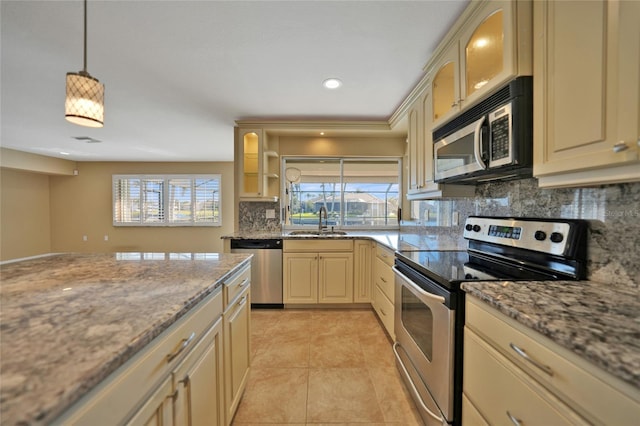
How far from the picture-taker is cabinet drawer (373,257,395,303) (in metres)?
2.33

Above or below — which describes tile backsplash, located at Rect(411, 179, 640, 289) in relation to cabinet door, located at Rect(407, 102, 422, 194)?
below

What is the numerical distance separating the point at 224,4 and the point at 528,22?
155 centimetres

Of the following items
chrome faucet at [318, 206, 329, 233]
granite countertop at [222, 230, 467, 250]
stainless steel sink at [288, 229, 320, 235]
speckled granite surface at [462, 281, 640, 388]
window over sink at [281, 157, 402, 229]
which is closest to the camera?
speckled granite surface at [462, 281, 640, 388]

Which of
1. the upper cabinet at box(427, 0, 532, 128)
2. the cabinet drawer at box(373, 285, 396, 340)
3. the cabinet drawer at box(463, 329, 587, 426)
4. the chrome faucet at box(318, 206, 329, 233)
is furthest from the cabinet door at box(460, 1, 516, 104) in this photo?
the chrome faucet at box(318, 206, 329, 233)

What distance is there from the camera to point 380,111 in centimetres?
303

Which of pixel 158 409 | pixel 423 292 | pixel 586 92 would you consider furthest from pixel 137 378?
pixel 586 92

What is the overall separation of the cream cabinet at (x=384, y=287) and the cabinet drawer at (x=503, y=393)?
115 centimetres

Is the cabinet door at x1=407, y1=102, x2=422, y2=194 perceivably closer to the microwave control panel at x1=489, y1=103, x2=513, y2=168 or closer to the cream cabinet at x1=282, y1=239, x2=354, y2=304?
the microwave control panel at x1=489, y1=103, x2=513, y2=168

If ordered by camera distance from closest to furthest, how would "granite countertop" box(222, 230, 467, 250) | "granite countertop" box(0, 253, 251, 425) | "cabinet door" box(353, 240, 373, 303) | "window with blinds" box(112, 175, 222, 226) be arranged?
"granite countertop" box(0, 253, 251, 425)
"granite countertop" box(222, 230, 467, 250)
"cabinet door" box(353, 240, 373, 303)
"window with blinds" box(112, 175, 222, 226)

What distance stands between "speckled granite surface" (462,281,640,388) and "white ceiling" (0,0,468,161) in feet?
5.11

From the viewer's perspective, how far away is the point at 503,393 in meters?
0.91

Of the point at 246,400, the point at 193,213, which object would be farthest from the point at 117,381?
the point at 193,213

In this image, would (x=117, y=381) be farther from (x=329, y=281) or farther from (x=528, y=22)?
(x=329, y=281)

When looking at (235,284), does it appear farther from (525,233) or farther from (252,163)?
(252,163)
